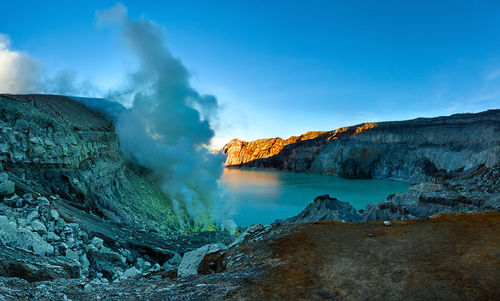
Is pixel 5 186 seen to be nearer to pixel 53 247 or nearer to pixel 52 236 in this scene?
pixel 52 236

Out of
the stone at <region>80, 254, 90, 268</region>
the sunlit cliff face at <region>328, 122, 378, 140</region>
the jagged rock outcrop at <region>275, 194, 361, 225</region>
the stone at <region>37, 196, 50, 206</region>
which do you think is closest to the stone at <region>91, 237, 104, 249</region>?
the stone at <region>80, 254, 90, 268</region>

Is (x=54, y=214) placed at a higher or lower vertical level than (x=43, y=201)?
lower

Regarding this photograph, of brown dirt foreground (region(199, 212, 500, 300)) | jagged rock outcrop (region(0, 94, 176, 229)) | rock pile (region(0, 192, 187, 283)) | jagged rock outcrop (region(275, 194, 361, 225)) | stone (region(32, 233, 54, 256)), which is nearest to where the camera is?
brown dirt foreground (region(199, 212, 500, 300))

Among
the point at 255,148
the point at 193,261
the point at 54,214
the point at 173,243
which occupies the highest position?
the point at 255,148

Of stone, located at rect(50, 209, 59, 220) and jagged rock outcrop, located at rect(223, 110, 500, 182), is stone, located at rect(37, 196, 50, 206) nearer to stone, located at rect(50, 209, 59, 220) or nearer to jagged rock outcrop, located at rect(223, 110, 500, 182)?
stone, located at rect(50, 209, 59, 220)

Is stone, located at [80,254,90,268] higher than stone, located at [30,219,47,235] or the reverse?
the reverse

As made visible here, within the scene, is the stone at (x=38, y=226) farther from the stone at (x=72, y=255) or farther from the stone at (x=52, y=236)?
the stone at (x=72, y=255)

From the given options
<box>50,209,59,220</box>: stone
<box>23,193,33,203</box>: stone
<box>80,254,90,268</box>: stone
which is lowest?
<box>80,254,90,268</box>: stone

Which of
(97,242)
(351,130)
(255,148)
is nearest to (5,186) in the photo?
(97,242)
